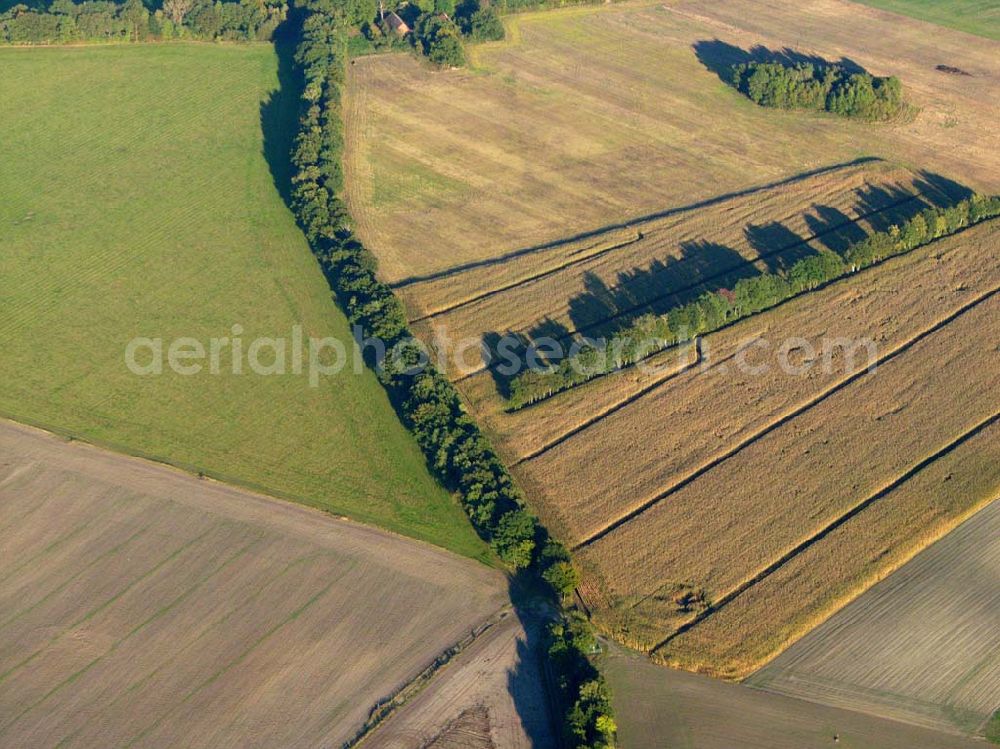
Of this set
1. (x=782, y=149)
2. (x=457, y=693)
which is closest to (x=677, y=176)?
(x=782, y=149)

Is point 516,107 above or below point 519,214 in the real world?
above

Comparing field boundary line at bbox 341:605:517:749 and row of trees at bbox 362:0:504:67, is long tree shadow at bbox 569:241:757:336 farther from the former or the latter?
row of trees at bbox 362:0:504:67

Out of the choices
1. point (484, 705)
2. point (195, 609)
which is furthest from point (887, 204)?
point (195, 609)

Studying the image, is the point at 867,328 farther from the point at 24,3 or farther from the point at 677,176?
the point at 24,3

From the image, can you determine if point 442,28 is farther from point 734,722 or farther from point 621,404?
point 734,722

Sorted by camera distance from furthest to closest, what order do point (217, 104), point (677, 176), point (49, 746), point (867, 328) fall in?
point (217, 104), point (677, 176), point (867, 328), point (49, 746)

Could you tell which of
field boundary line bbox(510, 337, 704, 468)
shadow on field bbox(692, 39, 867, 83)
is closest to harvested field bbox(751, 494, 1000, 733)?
field boundary line bbox(510, 337, 704, 468)
